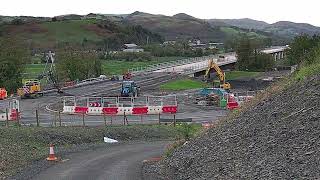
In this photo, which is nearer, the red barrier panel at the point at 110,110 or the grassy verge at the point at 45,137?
the grassy verge at the point at 45,137

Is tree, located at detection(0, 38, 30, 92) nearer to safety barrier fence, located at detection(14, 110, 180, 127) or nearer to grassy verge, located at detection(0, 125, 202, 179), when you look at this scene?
safety barrier fence, located at detection(14, 110, 180, 127)

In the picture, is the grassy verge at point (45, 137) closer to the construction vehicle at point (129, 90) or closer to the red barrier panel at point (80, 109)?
the red barrier panel at point (80, 109)

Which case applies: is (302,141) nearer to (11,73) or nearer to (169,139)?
(169,139)

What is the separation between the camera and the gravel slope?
545 inches

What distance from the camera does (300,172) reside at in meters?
12.8

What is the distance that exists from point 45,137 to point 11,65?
50.6 metres

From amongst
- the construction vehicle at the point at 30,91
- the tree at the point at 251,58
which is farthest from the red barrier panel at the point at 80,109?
the tree at the point at 251,58

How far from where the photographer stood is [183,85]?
8344 centimetres

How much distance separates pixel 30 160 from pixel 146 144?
948cm

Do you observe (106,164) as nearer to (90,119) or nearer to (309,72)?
(309,72)

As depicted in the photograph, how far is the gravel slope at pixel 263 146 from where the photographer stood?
545 inches

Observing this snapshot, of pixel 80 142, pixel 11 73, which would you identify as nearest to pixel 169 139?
pixel 80 142

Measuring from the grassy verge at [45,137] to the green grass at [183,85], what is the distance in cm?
4124

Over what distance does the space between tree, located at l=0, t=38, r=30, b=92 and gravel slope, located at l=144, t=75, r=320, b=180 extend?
5925 centimetres
